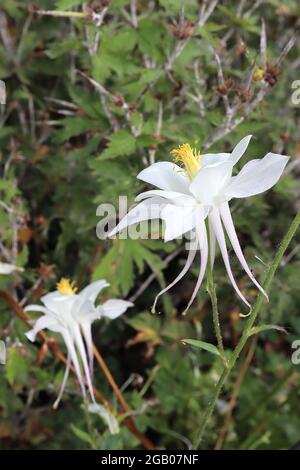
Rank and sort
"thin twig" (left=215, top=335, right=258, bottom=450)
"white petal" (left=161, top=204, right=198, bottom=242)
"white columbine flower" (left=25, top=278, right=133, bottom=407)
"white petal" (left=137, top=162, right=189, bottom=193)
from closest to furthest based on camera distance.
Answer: "white petal" (left=161, top=204, right=198, bottom=242) → "white petal" (left=137, top=162, right=189, bottom=193) → "white columbine flower" (left=25, top=278, right=133, bottom=407) → "thin twig" (left=215, top=335, right=258, bottom=450)

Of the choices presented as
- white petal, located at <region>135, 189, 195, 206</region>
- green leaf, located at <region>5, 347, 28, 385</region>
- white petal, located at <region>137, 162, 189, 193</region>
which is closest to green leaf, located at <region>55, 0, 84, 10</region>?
white petal, located at <region>137, 162, 189, 193</region>

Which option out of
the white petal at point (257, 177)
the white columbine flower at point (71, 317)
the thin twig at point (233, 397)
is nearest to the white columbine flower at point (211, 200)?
the white petal at point (257, 177)

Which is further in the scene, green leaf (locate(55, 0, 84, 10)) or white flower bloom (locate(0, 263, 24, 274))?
white flower bloom (locate(0, 263, 24, 274))

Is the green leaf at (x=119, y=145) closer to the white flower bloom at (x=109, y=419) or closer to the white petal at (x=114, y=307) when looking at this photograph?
the white petal at (x=114, y=307)

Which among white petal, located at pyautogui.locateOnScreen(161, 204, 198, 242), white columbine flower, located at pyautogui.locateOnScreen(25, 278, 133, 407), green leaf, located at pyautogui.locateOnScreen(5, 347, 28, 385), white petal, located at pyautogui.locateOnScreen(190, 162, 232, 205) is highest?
white petal, located at pyautogui.locateOnScreen(190, 162, 232, 205)

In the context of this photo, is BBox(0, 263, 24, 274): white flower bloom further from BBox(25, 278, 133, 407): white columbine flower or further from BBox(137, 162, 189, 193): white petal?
BBox(137, 162, 189, 193): white petal
